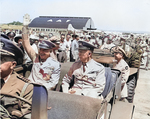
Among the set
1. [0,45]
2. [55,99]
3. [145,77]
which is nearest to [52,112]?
[55,99]

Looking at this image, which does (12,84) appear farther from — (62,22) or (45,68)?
(62,22)

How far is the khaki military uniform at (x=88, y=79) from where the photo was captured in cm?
280

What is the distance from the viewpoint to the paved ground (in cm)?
415

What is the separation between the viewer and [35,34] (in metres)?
4.34

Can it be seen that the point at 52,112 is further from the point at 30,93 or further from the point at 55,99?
the point at 30,93

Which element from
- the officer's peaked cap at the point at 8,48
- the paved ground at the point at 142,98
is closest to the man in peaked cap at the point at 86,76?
the officer's peaked cap at the point at 8,48

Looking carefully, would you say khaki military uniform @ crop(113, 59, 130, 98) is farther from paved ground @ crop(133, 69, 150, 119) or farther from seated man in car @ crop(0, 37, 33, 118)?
seated man in car @ crop(0, 37, 33, 118)

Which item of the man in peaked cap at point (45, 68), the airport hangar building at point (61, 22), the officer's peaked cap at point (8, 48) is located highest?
the airport hangar building at point (61, 22)

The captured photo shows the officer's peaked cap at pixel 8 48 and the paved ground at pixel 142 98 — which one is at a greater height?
the officer's peaked cap at pixel 8 48

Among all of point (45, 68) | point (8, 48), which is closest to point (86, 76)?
point (45, 68)

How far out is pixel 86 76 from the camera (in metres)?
2.91

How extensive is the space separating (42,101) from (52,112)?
1.98 feet

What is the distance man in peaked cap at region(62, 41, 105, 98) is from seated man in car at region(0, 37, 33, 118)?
1.33 meters

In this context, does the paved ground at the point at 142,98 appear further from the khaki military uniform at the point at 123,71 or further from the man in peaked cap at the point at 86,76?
the man in peaked cap at the point at 86,76
